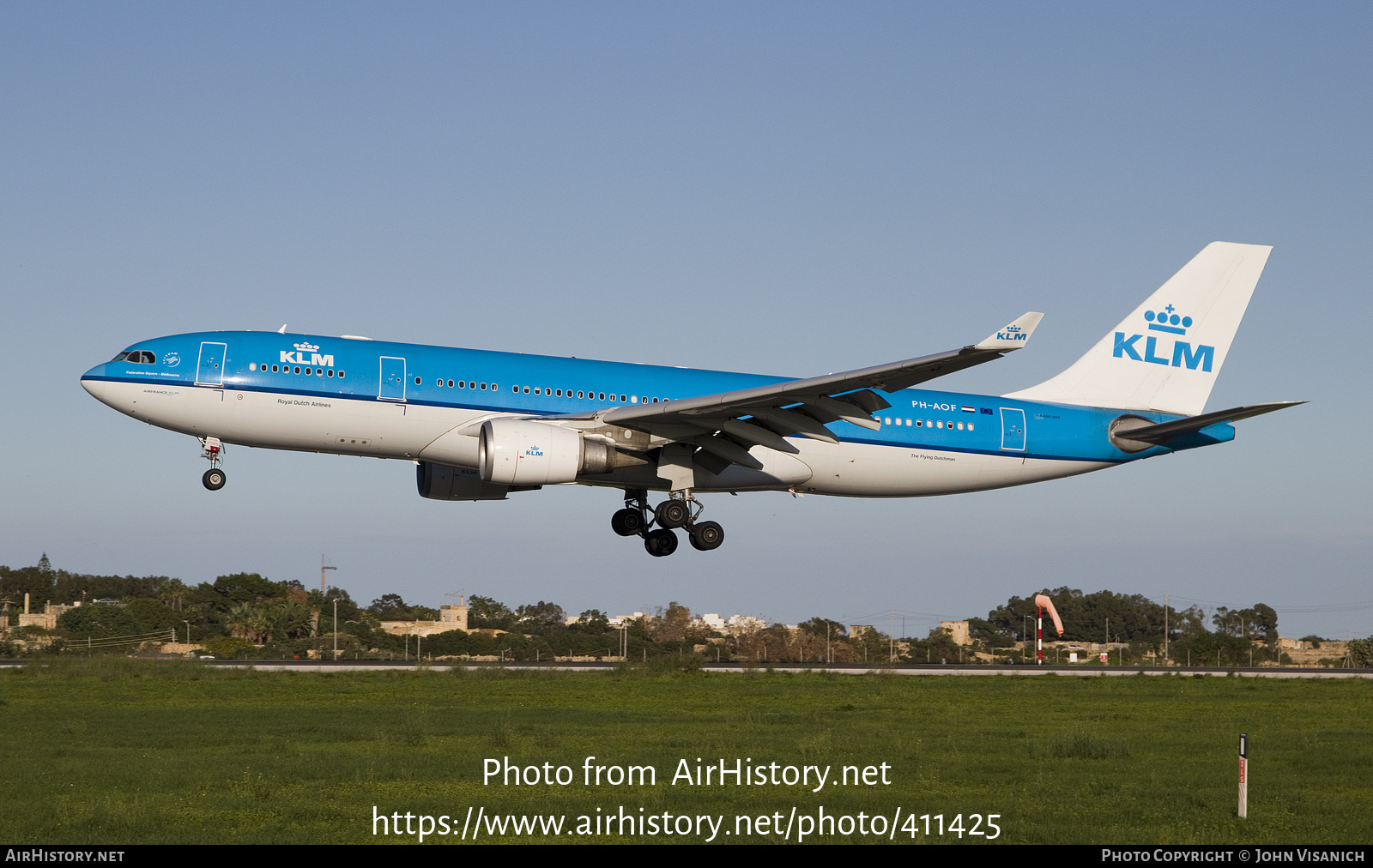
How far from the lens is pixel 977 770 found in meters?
21.5

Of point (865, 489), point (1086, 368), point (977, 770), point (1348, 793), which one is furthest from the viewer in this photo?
point (1086, 368)

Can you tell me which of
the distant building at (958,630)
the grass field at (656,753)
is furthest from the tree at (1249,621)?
the grass field at (656,753)

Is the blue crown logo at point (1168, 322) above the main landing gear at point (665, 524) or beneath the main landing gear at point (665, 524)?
above

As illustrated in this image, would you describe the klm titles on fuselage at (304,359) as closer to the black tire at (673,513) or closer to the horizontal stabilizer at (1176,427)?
the black tire at (673,513)

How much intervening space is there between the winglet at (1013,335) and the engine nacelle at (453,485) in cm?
1319

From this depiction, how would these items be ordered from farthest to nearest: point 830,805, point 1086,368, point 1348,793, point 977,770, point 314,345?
point 1086,368 < point 314,345 < point 977,770 < point 1348,793 < point 830,805

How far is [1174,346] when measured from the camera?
3897 centimetres

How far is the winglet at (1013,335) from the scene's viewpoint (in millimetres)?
24812

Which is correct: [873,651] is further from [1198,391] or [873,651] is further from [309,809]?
[309,809]

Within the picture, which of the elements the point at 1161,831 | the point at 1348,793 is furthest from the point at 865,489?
the point at 1161,831

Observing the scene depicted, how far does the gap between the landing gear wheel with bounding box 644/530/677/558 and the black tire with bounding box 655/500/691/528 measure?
159 centimetres

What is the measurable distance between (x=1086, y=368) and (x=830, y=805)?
23.0m

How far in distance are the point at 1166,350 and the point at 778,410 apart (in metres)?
14.5

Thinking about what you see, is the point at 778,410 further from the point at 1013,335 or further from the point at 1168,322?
the point at 1168,322
